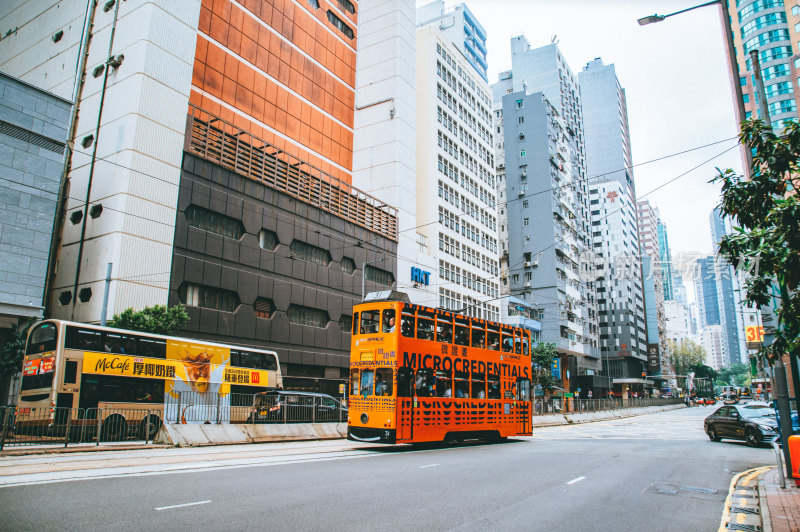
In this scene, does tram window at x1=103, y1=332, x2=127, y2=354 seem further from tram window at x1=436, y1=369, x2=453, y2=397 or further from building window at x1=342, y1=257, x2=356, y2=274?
building window at x1=342, y1=257, x2=356, y2=274

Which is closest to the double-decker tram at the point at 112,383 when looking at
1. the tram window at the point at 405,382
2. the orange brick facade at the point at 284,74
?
the tram window at the point at 405,382

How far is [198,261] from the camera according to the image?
32.1 metres

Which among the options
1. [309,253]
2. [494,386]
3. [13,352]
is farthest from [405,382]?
[309,253]

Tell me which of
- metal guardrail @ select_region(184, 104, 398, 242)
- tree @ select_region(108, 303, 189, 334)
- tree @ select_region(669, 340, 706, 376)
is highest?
metal guardrail @ select_region(184, 104, 398, 242)

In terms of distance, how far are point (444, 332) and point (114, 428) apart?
11263 mm

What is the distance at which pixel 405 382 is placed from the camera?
654 inches

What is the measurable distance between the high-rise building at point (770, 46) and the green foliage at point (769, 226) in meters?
78.4

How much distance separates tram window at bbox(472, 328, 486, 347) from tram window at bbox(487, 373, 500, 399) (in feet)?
4.57

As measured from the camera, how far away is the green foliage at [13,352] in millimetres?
24766

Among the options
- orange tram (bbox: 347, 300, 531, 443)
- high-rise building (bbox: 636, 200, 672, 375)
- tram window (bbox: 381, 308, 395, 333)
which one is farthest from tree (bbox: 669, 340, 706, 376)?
tram window (bbox: 381, 308, 395, 333)

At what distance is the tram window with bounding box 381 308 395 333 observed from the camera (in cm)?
1661

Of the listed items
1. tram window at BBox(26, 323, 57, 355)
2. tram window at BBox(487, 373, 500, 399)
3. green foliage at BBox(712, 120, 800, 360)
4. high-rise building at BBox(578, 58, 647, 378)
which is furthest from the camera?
high-rise building at BBox(578, 58, 647, 378)

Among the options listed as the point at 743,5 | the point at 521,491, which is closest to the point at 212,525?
the point at 521,491

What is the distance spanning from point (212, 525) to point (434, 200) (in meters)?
50.8
